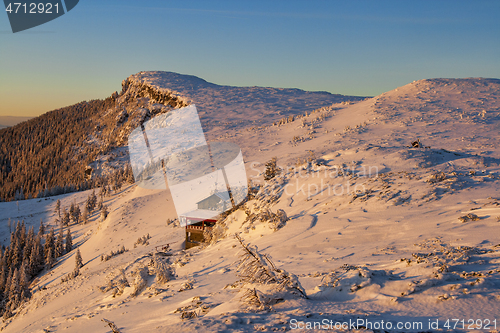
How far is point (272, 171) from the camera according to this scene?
60.7 feet

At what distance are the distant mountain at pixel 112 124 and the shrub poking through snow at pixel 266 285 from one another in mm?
51745

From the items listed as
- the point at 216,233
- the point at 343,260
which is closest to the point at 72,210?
the point at 216,233

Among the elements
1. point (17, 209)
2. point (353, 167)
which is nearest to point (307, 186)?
point (353, 167)

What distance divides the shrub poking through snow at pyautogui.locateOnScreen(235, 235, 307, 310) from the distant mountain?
51745mm

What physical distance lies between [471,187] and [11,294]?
4381 cm

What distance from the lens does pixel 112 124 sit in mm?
117375

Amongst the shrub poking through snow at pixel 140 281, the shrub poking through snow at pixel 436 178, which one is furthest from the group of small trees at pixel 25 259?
the shrub poking through snow at pixel 436 178

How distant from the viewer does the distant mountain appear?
3093 inches

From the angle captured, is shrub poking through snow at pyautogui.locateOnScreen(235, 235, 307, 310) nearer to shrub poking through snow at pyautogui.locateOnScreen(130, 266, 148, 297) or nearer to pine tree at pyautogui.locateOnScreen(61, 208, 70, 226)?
shrub poking through snow at pyautogui.locateOnScreen(130, 266, 148, 297)

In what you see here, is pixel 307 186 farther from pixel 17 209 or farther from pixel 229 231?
pixel 17 209

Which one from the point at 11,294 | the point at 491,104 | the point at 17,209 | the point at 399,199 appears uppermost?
the point at 491,104

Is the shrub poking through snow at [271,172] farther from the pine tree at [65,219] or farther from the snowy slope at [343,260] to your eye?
the pine tree at [65,219]

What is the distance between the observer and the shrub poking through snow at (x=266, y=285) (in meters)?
4.43

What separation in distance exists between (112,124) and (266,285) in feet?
416
